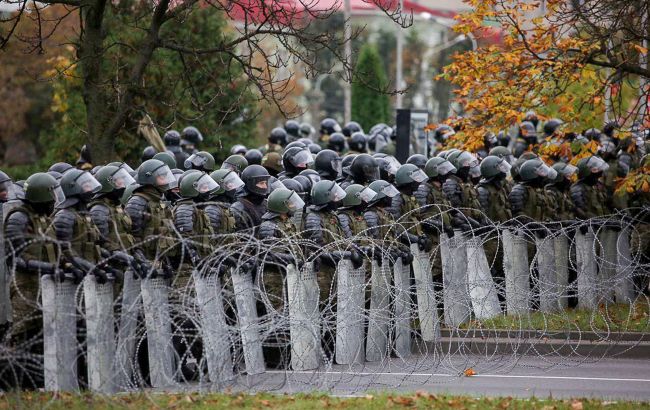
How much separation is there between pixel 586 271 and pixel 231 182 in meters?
4.49

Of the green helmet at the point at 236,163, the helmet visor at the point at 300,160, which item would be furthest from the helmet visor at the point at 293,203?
the helmet visor at the point at 300,160

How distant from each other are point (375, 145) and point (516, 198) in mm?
10369

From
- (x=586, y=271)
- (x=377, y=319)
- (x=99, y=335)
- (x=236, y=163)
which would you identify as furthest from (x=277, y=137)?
(x=99, y=335)

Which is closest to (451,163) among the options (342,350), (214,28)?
(342,350)

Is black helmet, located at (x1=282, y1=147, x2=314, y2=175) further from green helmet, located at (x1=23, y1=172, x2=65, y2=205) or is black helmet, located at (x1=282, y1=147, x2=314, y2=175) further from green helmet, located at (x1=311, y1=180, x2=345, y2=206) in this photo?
green helmet, located at (x1=23, y1=172, x2=65, y2=205)

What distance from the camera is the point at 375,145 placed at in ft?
96.3

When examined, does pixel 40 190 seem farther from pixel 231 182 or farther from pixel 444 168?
pixel 444 168

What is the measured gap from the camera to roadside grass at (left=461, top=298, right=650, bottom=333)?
50.5ft

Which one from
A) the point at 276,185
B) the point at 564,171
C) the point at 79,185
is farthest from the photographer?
the point at 564,171

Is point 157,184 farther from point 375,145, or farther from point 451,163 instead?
point 375,145

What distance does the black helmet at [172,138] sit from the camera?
24641 millimetres

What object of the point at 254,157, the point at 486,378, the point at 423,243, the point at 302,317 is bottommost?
the point at 486,378

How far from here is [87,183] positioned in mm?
13234

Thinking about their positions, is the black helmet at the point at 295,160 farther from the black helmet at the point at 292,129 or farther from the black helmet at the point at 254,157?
the black helmet at the point at 292,129
